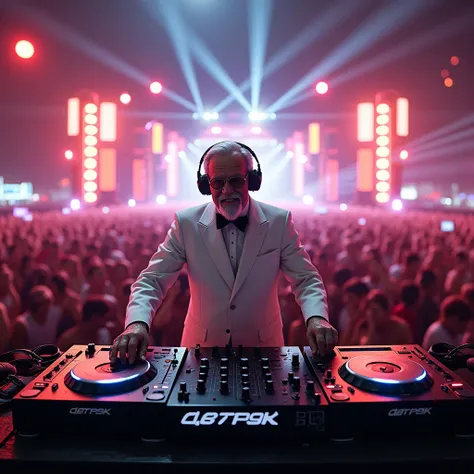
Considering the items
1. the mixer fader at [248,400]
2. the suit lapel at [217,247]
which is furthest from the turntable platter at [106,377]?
the suit lapel at [217,247]

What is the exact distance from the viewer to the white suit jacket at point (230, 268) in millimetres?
2373

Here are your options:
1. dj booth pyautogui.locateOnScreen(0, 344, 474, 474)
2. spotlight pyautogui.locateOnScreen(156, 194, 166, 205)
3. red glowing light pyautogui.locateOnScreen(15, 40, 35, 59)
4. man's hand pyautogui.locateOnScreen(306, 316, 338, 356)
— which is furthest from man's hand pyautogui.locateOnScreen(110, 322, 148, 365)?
spotlight pyautogui.locateOnScreen(156, 194, 166, 205)

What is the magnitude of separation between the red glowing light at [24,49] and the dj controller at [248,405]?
5.71 m

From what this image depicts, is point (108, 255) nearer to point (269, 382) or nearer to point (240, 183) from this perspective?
point (240, 183)

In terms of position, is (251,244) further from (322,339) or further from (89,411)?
(89,411)

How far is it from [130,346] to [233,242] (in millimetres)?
1081

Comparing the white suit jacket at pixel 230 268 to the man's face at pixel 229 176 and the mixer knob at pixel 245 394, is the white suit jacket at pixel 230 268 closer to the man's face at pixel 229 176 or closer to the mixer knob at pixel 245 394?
Result: the man's face at pixel 229 176

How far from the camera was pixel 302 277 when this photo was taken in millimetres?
2301

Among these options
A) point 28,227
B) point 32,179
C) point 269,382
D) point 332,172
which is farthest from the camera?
point 32,179

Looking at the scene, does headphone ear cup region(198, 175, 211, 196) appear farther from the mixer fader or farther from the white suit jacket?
the mixer fader

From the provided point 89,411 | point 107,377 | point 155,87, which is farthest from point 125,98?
point 89,411

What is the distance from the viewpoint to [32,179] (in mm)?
31172

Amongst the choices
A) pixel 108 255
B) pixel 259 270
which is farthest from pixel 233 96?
pixel 259 270

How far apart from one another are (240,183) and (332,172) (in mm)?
26493
